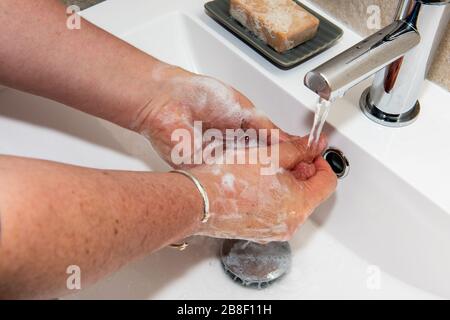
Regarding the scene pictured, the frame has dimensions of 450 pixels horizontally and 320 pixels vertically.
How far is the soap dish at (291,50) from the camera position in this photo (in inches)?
22.2

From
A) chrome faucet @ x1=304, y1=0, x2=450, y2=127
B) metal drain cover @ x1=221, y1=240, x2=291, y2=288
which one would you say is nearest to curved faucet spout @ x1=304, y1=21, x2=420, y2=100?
chrome faucet @ x1=304, y1=0, x2=450, y2=127

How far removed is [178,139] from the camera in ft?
1.74

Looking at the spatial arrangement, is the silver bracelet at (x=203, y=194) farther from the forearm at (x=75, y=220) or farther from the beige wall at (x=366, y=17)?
the beige wall at (x=366, y=17)

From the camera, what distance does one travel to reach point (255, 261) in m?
0.56

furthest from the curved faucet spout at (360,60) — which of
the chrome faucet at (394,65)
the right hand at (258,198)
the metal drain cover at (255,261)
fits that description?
the metal drain cover at (255,261)

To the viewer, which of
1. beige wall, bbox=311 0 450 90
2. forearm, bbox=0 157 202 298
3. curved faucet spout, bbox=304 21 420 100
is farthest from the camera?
beige wall, bbox=311 0 450 90

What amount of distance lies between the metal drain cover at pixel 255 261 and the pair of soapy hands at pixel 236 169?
0.07 metres

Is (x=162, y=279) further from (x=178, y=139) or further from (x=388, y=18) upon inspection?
(x=388, y=18)

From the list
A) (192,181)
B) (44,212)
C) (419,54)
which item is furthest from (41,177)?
(419,54)

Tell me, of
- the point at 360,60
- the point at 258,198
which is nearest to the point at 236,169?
the point at 258,198

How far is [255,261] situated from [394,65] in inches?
9.9

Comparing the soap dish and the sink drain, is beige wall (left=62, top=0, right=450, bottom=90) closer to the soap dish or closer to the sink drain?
the soap dish

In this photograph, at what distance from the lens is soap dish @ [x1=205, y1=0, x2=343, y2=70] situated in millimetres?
565

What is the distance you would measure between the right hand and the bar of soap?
127 millimetres
